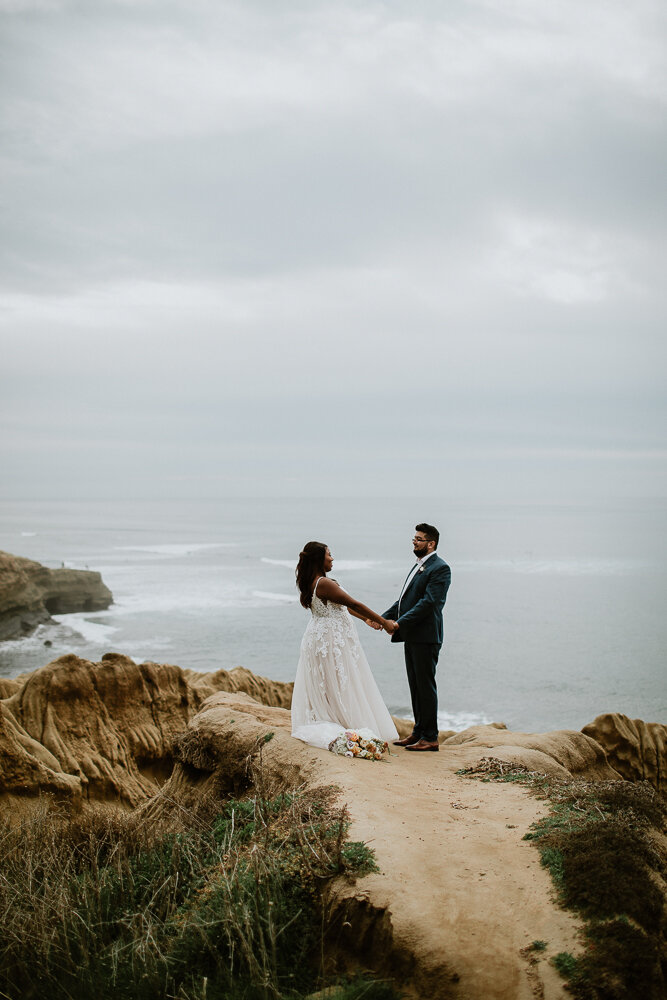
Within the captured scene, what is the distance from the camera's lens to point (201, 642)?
157 feet

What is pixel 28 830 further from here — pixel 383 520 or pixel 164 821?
pixel 383 520

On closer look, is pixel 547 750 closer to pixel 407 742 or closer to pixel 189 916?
pixel 407 742

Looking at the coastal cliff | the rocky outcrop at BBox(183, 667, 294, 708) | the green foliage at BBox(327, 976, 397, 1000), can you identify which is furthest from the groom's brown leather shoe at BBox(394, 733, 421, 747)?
the rocky outcrop at BBox(183, 667, 294, 708)

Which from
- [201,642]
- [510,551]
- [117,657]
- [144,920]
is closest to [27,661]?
[201,642]

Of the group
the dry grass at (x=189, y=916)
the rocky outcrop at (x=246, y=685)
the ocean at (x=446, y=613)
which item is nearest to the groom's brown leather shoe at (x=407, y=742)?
the dry grass at (x=189, y=916)

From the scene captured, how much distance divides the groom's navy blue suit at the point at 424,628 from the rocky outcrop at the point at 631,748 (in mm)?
5833

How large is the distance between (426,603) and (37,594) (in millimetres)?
42142

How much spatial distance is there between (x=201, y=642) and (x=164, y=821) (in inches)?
1553

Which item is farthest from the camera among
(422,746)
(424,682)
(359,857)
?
(422,746)

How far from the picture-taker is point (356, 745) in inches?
353

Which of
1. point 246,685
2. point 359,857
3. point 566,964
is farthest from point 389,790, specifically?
point 246,685

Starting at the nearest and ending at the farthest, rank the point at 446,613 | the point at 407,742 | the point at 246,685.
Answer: the point at 407,742
the point at 246,685
the point at 446,613

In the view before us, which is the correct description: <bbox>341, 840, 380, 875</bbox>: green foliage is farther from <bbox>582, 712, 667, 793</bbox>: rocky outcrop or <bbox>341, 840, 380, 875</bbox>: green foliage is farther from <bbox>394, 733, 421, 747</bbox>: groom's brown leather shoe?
<bbox>582, 712, 667, 793</bbox>: rocky outcrop

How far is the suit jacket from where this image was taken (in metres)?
9.59
